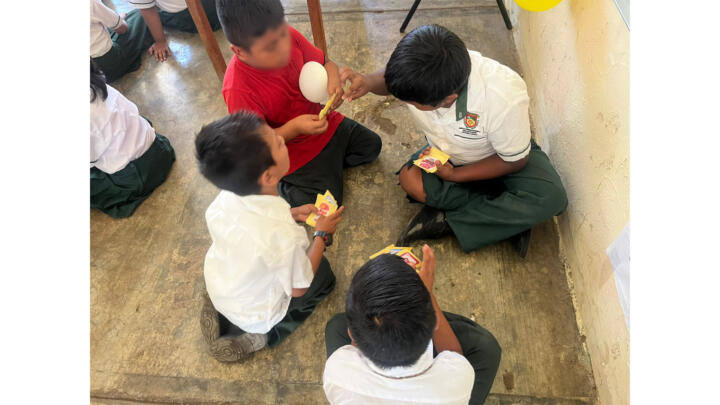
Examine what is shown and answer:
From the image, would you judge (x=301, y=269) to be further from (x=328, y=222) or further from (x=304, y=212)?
(x=304, y=212)

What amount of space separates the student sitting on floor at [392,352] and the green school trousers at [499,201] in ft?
2.73

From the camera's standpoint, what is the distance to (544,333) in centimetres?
189

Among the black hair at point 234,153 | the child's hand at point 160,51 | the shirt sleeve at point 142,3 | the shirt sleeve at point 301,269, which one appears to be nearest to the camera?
the black hair at point 234,153

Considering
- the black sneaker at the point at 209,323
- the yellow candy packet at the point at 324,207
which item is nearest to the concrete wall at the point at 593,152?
the yellow candy packet at the point at 324,207

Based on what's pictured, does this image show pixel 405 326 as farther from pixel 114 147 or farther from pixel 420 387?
pixel 114 147

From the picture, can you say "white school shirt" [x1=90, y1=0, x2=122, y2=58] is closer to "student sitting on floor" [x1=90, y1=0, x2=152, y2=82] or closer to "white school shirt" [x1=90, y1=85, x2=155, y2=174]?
"student sitting on floor" [x1=90, y1=0, x2=152, y2=82]

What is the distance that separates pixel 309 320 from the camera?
2021 mm

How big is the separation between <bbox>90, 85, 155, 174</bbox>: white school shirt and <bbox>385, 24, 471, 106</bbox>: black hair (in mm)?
1513

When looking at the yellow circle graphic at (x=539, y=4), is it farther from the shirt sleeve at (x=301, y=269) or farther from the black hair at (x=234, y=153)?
the shirt sleeve at (x=301, y=269)

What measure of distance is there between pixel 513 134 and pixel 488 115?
14 cm

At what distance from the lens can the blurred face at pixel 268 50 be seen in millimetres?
1701

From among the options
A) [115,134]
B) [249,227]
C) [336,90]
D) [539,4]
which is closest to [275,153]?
[249,227]

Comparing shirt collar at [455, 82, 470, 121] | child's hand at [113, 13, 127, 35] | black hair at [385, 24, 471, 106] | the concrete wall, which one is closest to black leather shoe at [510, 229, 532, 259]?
the concrete wall

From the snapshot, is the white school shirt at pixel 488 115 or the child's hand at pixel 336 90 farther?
the child's hand at pixel 336 90
